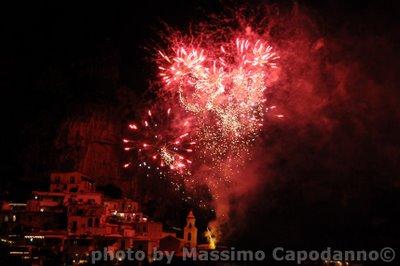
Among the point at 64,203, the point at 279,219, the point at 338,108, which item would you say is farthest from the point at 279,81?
the point at 64,203

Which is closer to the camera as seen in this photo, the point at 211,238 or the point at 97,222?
the point at 211,238

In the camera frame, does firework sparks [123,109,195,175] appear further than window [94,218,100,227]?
Yes

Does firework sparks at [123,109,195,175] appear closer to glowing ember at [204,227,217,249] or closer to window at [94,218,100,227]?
glowing ember at [204,227,217,249]

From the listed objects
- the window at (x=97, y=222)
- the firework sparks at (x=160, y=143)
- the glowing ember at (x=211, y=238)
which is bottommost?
the glowing ember at (x=211, y=238)

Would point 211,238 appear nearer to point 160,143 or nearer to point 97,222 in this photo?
point 160,143

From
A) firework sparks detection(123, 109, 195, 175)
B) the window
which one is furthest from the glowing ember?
the window

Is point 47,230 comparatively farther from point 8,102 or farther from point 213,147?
point 8,102

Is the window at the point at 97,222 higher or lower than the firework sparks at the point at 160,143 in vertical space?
lower

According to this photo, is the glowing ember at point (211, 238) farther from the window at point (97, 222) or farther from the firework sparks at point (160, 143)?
the window at point (97, 222)

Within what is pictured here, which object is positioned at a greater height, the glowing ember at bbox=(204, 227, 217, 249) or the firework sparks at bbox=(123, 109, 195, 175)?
the firework sparks at bbox=(123, 109, 195, 175)

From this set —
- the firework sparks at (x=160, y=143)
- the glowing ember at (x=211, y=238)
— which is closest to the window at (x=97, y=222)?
the firework sparks at (x=160, y=143)

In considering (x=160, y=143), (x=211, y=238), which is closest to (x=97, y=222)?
(x=160, y=143)

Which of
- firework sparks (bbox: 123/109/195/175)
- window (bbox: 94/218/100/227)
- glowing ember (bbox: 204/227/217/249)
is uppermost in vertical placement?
firework sparks (bbox: 123/109/195/175)

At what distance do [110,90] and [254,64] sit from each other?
44.0ft
